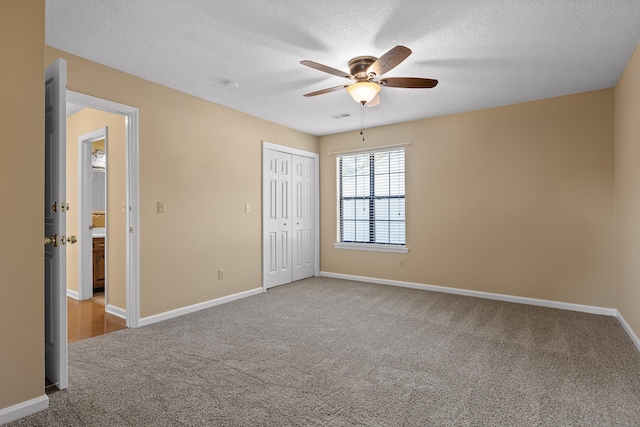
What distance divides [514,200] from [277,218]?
3333 mm

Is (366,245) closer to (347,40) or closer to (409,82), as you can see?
(409,82)

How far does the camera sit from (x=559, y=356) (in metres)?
2.73

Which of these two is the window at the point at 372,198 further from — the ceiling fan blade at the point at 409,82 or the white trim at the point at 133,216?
the white trim at the point at 133,216

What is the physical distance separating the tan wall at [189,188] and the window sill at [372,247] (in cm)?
159

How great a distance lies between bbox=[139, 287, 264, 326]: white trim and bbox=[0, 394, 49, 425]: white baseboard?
4.86ft

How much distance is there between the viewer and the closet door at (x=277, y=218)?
201 inches

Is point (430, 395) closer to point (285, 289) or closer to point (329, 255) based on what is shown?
point (285, 289)

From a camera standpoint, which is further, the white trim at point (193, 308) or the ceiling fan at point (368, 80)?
the white trim at point (193, 308)

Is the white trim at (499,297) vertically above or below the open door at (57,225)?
below

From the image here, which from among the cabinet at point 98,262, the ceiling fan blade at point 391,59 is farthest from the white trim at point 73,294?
the ceiling fan blade at point 391,59

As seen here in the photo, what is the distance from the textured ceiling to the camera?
91.5 inches

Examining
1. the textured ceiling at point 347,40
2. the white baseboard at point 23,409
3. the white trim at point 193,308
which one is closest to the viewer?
the white baseboard at point 23,409

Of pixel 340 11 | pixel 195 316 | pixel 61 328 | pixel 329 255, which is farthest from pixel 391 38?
pixel 329 255

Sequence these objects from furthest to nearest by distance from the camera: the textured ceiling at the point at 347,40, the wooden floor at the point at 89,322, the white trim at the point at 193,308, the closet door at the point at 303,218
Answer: the closet door at the point at 303,218, the white trim at the point at 193,308, the wooden floor at the point at 89,322, the textured ceiling at the point at 347,40
